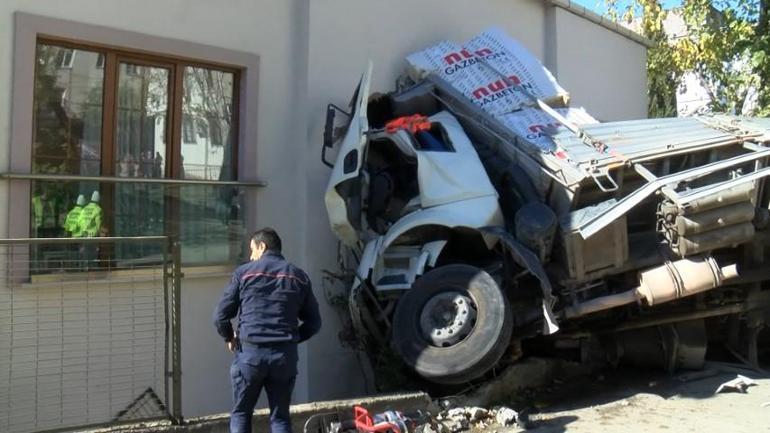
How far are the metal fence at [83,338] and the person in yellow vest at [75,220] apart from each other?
236mm

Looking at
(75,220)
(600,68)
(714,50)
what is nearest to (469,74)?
(75,220)

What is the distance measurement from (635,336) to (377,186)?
2.94 m

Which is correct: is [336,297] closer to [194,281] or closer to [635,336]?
[194,281]

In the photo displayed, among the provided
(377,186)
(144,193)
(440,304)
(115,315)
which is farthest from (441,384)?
(144,193)

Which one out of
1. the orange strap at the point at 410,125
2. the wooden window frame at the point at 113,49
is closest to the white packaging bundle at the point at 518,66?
the orange strap at the point at 410,125

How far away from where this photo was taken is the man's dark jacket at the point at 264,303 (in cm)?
443

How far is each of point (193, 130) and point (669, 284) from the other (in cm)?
449

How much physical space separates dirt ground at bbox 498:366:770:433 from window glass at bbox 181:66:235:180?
3573mm

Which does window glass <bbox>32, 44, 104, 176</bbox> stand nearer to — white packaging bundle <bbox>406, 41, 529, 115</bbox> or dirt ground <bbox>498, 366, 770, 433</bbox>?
white packaging bundle <bbox>406, 41, 529, 115</bbox>

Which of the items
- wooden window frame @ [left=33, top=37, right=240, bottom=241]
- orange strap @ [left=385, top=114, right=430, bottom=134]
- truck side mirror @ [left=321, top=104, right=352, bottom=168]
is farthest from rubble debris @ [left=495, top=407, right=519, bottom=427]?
wooden window frame @ [left=33, top=37, right=240, bottom=241]

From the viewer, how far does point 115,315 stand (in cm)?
598

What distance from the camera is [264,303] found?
176 inches

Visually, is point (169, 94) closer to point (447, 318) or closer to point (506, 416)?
point (447, 318)

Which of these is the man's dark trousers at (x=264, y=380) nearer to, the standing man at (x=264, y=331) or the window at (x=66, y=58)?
the standing man at (x=264, y=331)
